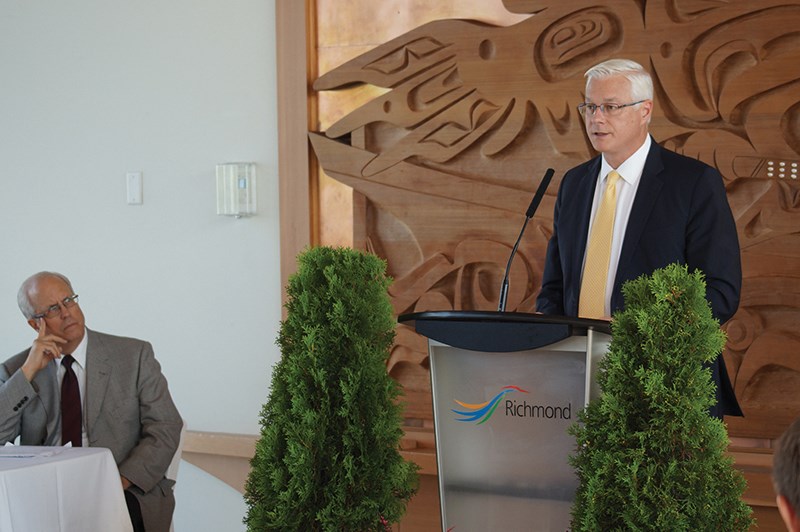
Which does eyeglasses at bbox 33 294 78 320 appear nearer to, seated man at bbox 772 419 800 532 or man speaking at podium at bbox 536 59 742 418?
man speaking at podium at bbox 536 59 742 418

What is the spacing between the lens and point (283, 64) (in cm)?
399

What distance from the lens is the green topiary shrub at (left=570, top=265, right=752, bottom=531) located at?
169 cm

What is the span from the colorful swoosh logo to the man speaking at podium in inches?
18.7

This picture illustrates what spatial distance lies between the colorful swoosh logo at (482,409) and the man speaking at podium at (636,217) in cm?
48

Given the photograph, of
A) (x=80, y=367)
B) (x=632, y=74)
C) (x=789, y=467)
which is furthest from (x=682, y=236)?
(x=80, y=367)

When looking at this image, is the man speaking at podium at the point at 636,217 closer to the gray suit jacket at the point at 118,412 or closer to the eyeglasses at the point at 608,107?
the eyeglasses at the point at 608,107

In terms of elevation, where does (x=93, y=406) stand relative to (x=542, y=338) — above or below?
below

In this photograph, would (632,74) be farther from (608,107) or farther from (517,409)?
(517,409)

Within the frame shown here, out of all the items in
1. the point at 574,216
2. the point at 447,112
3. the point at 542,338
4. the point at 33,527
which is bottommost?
the point at 33,527

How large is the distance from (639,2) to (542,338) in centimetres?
203

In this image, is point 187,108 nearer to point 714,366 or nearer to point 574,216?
point 574,216

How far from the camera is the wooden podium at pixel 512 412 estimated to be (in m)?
1.80

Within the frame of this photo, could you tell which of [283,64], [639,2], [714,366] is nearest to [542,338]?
[714,366]

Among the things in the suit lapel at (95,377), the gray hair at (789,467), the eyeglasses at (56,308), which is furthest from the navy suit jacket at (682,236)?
the eyeglasses at (56,308)
